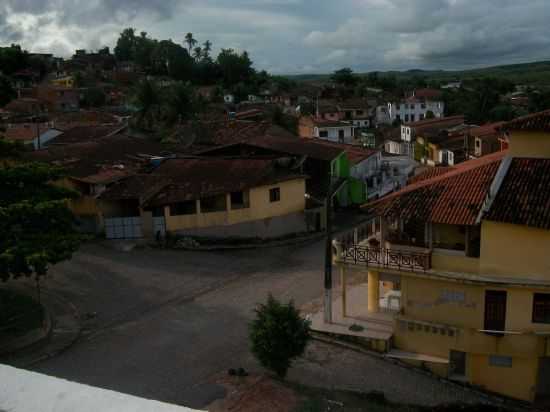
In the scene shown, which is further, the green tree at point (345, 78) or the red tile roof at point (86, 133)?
the green tree at point (345, 78)

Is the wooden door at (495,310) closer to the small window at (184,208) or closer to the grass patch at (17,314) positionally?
the grass patch at (17,314)

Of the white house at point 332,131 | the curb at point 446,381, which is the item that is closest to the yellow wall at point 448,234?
the curb at point 446,381

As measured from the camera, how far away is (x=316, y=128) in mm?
66875

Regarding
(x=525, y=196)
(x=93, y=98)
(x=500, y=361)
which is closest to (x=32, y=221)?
(x=525, y=196)

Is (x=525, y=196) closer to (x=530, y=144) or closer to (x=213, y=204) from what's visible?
(x=530, y=144)

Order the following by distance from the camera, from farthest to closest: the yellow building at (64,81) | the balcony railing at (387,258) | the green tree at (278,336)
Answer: the yellow building at (64,81), the balcony railing at (387,258), the green tree at (278,336)

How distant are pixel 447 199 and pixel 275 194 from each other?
536 inches

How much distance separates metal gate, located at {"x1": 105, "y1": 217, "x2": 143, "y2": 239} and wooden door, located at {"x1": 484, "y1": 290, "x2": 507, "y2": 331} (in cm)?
1733

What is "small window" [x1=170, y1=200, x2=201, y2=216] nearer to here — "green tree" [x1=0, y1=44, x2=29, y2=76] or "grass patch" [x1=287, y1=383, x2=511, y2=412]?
"grass patch" [x1=287, y1=383, x2=511, y2=412]

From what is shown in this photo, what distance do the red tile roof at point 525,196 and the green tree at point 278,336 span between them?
615 cm

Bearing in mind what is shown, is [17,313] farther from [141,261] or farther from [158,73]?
[158,73]

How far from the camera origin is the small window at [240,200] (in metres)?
28.8

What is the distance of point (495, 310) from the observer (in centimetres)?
1650

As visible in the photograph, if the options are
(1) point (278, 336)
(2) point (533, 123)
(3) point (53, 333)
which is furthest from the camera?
(3) point (53, 333)
